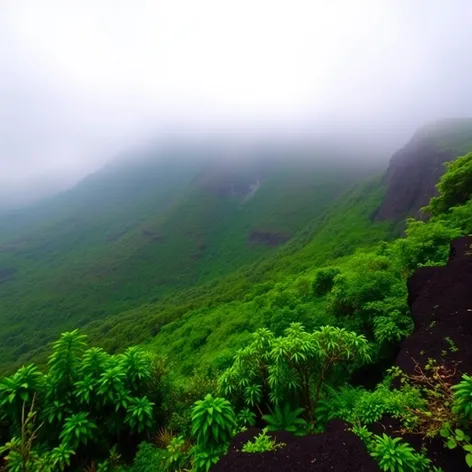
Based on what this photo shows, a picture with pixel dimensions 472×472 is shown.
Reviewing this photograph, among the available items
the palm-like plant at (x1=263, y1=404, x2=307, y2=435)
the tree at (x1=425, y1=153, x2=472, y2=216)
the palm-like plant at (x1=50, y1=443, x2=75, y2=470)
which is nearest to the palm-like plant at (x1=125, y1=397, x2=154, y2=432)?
the palm-like plant at (x1=50, y1=443, x2=75, y2=470)

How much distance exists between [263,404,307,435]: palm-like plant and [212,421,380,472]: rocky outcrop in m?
1.88

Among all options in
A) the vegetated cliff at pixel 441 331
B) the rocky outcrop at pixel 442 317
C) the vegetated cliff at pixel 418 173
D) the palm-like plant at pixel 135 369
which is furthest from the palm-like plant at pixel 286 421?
the vegetated cliff at pixel 418 173

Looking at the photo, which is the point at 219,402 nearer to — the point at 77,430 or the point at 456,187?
the point at 77,430

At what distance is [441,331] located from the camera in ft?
36.8

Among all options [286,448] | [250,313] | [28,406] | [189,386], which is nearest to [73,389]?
[28,406]

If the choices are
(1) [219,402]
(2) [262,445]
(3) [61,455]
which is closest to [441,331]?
(2) [262,445]

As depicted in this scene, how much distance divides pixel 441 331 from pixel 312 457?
638cm

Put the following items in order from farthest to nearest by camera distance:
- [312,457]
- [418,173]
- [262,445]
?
[418,173], [262,445], [312,457]

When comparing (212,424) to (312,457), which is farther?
(212,424)

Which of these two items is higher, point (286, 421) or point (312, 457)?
point (312, 457)

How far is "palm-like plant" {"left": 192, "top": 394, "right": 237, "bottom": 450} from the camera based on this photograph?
9.58m

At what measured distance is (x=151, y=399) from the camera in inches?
524

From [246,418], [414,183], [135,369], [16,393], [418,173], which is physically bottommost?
[414,183]

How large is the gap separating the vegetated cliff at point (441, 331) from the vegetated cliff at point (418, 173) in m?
118
